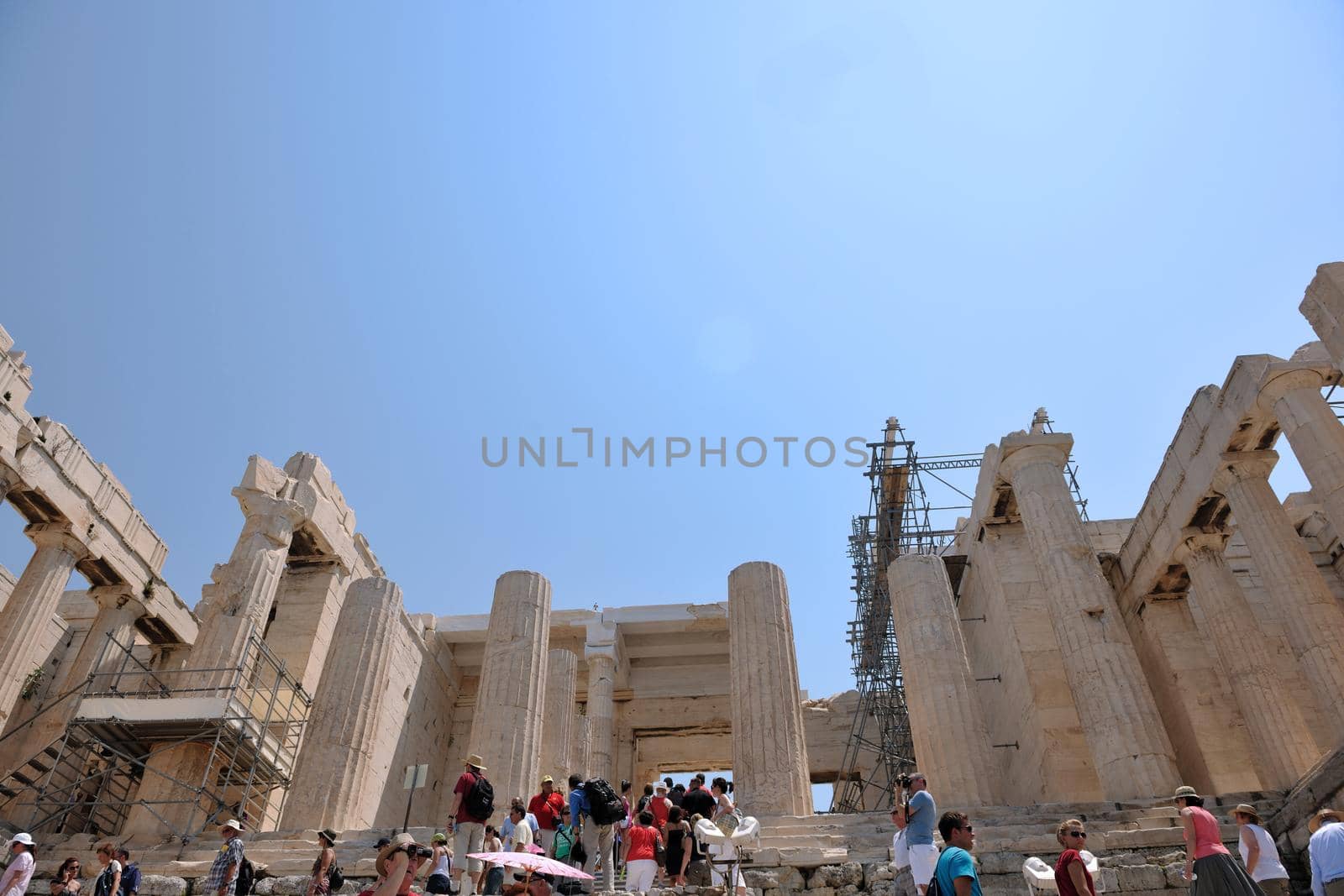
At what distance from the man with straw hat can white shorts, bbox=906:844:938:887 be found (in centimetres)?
339

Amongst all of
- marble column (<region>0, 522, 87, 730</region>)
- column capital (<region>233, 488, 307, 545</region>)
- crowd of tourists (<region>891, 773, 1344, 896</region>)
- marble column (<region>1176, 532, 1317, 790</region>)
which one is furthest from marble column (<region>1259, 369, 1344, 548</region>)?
marble column (<region>0, 522, 87, 730</region>)

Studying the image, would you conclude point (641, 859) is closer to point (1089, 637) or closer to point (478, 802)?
point (478, 802)

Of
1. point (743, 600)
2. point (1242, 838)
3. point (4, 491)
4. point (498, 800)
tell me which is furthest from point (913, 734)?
point (4, 491)

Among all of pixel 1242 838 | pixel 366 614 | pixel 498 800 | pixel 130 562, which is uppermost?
pixel 130 562

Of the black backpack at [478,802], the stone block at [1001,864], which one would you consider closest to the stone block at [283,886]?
the black backpack at [478,802]

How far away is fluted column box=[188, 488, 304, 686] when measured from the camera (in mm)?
17938

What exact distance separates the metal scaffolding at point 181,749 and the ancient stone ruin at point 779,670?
0.26 ft

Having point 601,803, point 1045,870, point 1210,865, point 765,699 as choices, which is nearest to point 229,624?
point 601,803

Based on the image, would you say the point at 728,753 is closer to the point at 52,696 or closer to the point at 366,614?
the point at 366,614

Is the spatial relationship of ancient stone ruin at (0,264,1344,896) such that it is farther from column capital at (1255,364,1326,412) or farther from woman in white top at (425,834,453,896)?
woman in white top at (425,834,453,896)

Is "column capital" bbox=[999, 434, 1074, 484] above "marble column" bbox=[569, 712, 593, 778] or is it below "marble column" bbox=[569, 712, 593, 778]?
above

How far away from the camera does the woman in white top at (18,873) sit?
10508mm

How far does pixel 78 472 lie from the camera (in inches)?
856

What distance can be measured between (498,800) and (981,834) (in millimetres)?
8337
